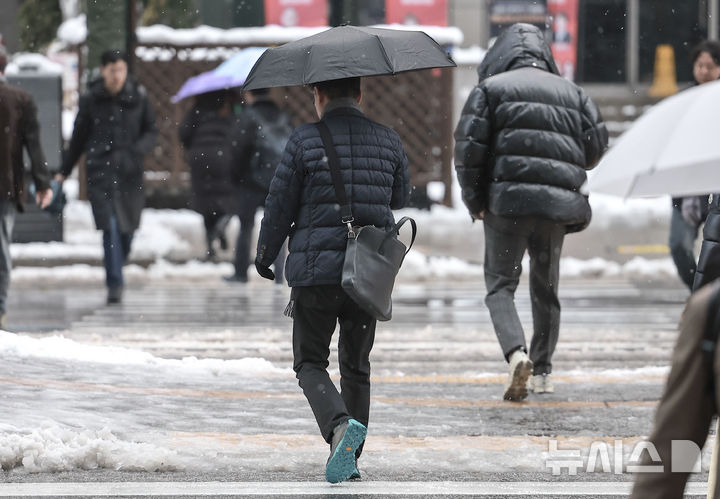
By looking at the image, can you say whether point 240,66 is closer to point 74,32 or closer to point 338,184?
point 74,32

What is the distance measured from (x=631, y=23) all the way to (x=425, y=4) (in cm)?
759

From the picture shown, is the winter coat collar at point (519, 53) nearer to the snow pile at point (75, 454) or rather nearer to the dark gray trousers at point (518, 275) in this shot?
the dark gray trousers at point (518, 275)

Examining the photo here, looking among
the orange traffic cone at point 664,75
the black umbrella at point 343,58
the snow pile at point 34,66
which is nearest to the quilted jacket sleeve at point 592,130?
the black umbrella at point 343,58

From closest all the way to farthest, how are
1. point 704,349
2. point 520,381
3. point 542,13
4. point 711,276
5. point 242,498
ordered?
point 704,349 → point 711,276 → point 242,498 → point 520,381 → point 542,13

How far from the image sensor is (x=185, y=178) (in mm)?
19594

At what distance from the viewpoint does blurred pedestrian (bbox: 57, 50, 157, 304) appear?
10992mm

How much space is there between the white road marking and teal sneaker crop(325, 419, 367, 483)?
0.22 ft

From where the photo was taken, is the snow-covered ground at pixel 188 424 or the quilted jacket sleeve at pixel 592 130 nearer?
the snow-covered ground at pixel 188 424

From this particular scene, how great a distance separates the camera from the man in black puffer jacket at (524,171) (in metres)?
7.02

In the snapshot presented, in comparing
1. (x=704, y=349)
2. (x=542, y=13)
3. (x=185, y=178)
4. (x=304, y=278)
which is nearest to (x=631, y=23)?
(x=542, y=13)

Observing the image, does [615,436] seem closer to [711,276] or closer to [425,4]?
[711,276]

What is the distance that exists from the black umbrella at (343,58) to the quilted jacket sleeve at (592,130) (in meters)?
1.59

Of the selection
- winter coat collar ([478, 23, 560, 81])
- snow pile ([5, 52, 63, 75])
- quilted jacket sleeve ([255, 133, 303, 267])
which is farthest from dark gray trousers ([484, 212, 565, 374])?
snow pile ([5, 52, 63, 75])

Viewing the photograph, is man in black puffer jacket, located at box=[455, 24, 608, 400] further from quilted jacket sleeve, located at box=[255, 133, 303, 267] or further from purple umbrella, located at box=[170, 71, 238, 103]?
purple umbrella, located at box=[170, 71, 238, 103]
